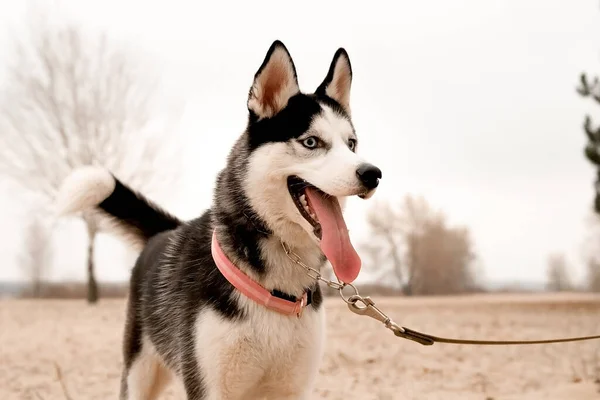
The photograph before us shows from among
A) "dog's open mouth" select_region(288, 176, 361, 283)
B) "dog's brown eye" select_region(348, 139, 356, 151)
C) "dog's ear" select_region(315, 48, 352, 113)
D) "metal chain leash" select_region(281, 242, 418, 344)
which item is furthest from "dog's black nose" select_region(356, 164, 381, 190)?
"dog's ear" select_region(315, 48, 352, 113)

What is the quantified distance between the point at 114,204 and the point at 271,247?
73.8 inches

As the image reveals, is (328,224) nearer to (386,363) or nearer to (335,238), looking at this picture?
(335,238)

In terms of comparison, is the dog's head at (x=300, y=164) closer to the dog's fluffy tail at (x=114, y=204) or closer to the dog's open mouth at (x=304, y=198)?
the dog's open mouth at (x=304, y=198)

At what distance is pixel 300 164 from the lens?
2.79 metres

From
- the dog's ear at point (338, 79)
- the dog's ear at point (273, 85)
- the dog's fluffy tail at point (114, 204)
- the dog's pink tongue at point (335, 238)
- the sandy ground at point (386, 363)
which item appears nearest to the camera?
the dog's pink tongue at point (335, 238)

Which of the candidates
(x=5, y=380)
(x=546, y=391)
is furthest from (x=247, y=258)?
(x=5, y=380)

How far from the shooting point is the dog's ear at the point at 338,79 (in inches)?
133

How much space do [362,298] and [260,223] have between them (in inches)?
29.1

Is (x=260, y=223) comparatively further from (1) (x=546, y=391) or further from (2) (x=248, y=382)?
(1) (x=546, y=391)

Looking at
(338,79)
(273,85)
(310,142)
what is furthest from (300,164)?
(338,79)

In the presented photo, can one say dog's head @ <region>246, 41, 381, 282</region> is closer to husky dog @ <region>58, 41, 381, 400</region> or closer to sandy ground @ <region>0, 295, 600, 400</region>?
husky dog @ <region>58, 41, 381, 400</region>

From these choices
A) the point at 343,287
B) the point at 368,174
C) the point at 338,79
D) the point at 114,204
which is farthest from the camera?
the point at 114,204

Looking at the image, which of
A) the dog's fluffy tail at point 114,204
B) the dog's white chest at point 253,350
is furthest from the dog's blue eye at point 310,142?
the dog's fluffy tail at point 114,204

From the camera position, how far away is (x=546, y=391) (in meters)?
5.81
